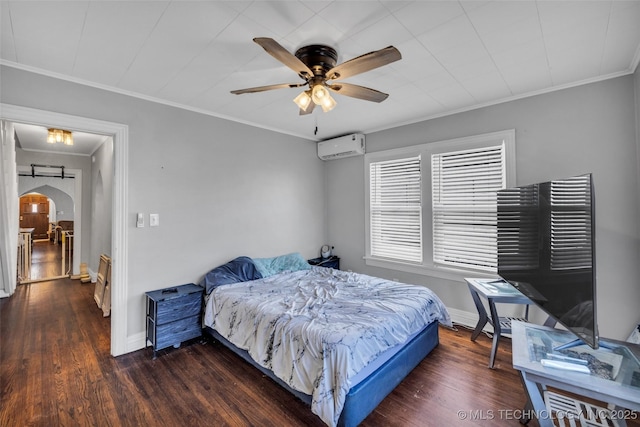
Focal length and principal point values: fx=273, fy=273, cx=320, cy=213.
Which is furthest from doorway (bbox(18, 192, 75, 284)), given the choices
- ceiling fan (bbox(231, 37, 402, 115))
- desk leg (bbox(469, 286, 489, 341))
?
desk leg (bbox(469, 286, 489, 341))

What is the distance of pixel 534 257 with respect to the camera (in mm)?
1997

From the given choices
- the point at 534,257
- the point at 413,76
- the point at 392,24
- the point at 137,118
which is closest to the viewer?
the point at 392,24

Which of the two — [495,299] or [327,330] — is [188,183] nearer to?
[327,330]

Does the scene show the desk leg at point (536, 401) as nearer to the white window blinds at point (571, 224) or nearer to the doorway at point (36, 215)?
the white window blinds at point (571, 224)

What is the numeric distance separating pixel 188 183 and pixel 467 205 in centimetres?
334

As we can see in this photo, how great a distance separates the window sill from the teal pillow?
1.08 m

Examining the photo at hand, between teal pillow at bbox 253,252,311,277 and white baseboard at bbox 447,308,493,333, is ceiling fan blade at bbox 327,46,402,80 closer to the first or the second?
teal pillow at bbox 253,252,311,277

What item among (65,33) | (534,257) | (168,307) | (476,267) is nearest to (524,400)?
(534,257)

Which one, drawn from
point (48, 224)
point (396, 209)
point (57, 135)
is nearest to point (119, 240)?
point (57, 135)

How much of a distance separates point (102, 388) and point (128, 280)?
37.2 inches

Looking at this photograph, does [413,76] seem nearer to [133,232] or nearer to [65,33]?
[65,33]

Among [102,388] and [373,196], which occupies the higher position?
[373,196]

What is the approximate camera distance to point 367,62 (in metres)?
1.69

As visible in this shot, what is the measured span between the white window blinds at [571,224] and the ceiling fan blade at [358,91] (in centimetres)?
129
